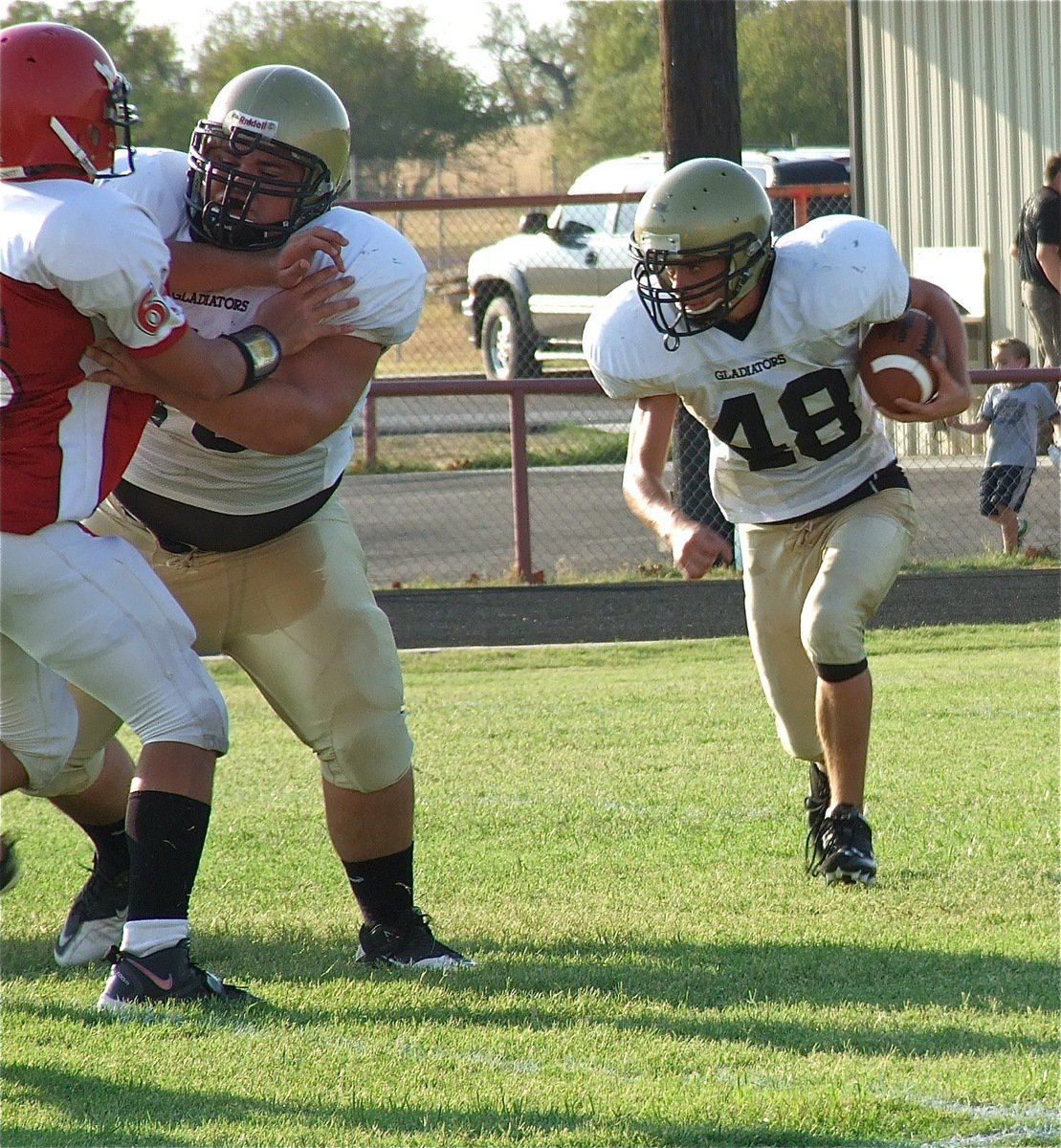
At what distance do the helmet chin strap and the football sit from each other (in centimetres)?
204

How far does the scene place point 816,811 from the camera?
465 centimetres

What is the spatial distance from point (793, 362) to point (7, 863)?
223 centimetres

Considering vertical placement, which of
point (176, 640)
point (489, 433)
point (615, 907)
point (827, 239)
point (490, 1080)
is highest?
point (827, 239)

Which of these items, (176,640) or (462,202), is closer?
(176,640)

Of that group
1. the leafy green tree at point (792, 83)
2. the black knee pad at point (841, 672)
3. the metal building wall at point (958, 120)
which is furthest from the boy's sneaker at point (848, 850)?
the leafy green tree at point (792, 83)

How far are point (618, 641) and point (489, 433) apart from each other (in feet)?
20.8

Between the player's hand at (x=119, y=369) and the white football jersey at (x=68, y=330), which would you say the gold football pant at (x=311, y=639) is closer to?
the white football jersey at (x=68, y=330)

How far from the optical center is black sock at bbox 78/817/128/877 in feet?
13.4

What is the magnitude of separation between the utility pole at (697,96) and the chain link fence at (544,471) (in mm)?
76

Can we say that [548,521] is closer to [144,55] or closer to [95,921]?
[95,921]

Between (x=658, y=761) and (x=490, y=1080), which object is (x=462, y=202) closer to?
(x=658, y=761)

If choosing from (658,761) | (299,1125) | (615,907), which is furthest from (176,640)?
(658,761)

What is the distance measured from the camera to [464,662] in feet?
27.5

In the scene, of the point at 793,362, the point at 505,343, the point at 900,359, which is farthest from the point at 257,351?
the point at 505,343
